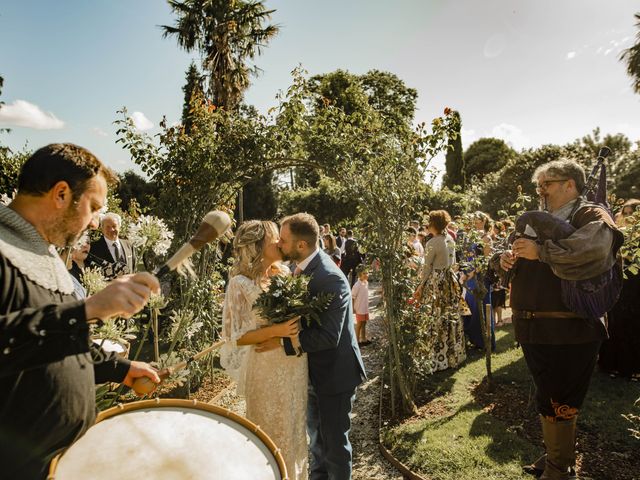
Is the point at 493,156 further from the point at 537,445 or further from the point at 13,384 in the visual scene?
the point at 13,384

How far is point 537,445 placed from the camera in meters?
4.05

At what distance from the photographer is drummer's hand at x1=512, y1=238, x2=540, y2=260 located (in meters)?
3.17

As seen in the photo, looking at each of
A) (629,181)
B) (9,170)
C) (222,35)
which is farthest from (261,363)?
(629,181)

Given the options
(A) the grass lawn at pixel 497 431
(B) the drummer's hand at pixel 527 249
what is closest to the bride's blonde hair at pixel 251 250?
(B) the drummer's hand at pixel 527 249

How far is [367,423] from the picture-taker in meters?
5.00

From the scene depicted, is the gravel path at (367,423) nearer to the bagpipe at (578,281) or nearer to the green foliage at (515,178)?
the bagpipe at (578,281)

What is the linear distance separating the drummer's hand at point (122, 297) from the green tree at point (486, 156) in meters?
47.4

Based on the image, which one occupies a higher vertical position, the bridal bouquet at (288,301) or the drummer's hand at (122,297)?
the drummer's hand at (122,297)

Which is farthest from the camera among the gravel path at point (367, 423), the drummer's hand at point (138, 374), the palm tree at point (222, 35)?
the palm tree at point (222, 35)

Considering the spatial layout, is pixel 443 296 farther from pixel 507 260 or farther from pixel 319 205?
pixel 319 205

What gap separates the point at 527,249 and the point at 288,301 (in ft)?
6.41

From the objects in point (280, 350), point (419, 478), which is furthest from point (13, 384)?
point (419, 478)

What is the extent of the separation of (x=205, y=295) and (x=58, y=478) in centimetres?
454

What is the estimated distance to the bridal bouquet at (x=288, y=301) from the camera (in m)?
2.80
